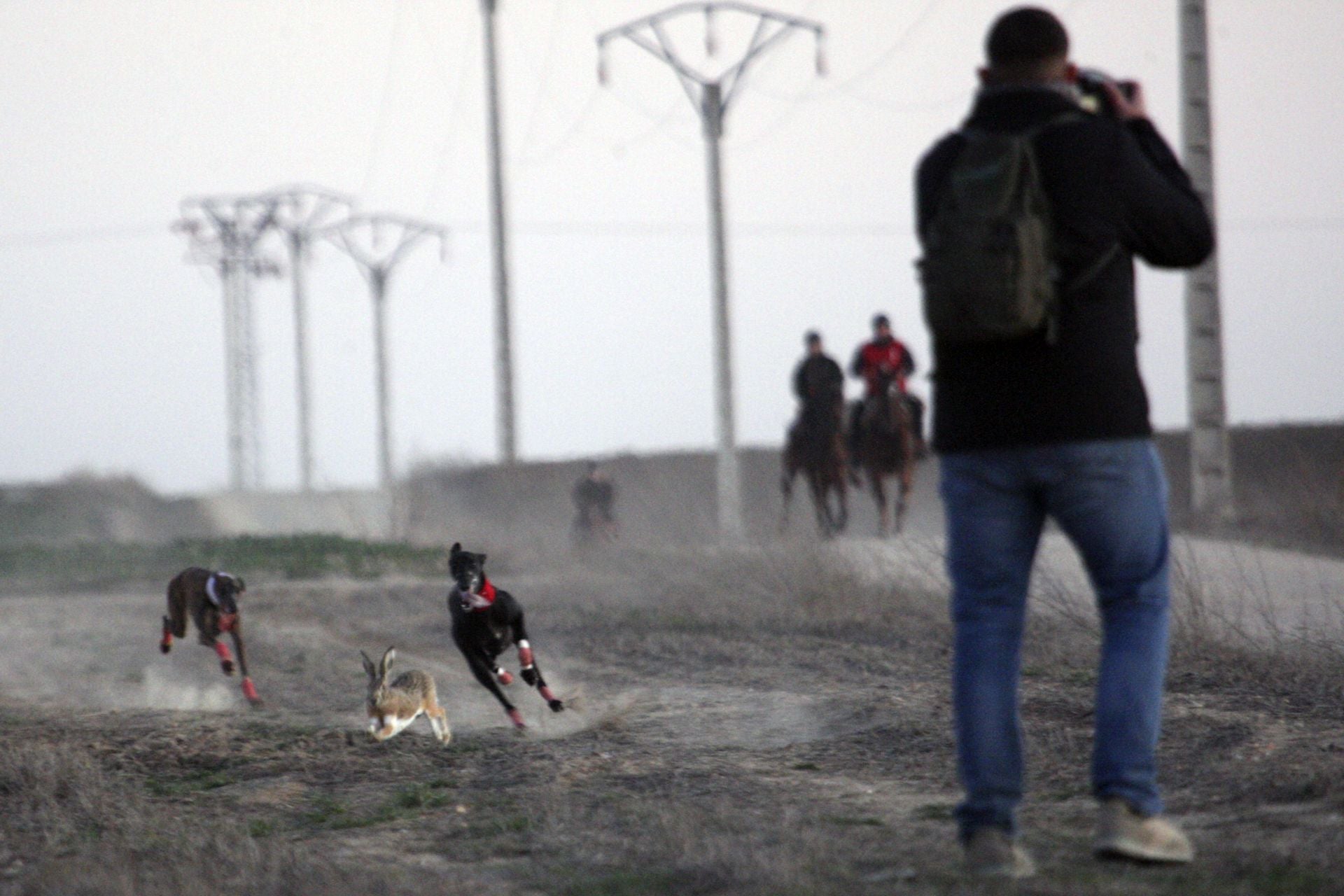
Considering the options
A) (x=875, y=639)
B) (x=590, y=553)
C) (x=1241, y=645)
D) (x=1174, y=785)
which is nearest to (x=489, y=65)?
(x=590, y=553)

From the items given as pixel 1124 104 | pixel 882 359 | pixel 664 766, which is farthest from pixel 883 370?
pixel 1124 104

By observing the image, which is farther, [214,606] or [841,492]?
[841,492]

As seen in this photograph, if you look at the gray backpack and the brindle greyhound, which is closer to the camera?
the gray backpack

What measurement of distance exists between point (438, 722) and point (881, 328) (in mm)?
12758

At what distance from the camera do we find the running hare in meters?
7.98

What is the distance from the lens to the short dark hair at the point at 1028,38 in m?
4.73

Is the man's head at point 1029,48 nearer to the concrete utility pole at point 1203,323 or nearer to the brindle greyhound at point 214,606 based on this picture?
the brindle greyhound at point 214,606

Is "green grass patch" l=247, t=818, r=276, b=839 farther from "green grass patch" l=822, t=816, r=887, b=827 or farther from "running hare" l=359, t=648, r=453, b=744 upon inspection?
"green grass patch" l=822, t=816, r=887, b=827

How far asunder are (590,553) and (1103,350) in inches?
657

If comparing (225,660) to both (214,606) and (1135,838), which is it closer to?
(214,606)

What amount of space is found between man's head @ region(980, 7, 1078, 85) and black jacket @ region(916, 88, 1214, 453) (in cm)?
8

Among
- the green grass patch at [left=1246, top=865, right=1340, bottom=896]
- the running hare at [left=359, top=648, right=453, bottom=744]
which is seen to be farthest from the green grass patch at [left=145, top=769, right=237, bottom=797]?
the green grass patch at [left=1246, top=865, right=1340, bottom=896]

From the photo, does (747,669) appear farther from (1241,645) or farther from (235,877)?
(235,877)

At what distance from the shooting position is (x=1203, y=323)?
2109 centimetres
